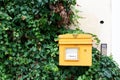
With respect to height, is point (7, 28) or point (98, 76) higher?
point (7, 28)

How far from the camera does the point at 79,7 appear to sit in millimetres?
4805

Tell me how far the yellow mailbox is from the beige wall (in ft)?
2.25

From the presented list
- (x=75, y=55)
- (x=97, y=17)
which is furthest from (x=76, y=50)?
(x=97, y=17)

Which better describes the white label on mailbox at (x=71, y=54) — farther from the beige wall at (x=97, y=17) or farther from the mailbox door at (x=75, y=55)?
the beige wall at (x=97, y=17)

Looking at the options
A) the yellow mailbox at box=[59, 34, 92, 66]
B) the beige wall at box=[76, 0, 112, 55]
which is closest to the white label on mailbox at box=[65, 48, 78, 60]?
the yellow mailbox at box=[59, 34, 92, 66]

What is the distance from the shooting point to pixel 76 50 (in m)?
4.11

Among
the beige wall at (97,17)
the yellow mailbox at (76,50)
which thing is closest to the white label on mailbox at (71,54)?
the yellow mailbox at (76,50)

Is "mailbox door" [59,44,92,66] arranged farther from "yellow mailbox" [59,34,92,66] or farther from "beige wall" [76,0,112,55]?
"beige wall" [76,0,112,55]

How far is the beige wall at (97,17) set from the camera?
4715 millimetres

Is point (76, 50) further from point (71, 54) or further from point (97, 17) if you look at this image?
point (97, 17)

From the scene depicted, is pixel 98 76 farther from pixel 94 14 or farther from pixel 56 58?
pixel 94 14

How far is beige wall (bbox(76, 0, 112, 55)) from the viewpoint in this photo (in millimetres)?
4715

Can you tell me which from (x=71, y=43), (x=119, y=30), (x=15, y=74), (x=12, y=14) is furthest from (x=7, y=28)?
(x=119, y=30)

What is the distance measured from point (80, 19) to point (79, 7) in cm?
19
